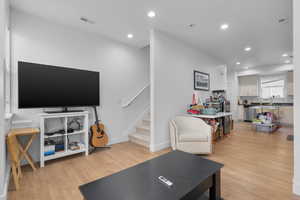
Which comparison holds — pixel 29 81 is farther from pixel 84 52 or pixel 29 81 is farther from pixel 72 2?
pixel 72 2

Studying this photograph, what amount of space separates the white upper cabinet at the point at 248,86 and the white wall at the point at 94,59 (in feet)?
18.7

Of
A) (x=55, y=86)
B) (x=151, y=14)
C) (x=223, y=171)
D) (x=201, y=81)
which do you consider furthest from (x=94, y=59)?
(x=223, y=171)

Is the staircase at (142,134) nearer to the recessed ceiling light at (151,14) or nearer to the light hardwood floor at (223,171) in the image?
the light hardwood floor at (223,171)

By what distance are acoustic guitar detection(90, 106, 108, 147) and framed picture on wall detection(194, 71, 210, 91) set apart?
113 inches

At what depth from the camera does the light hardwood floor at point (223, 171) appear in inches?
64.5

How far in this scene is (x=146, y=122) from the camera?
3873mm

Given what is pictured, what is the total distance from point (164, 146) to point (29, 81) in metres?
2.87

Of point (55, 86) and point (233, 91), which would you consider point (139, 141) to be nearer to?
point (55, 86)

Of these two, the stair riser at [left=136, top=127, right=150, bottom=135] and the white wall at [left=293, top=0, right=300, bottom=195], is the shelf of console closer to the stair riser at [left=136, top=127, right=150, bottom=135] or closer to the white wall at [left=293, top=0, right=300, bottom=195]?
the stair riser at [left=136, top=127, right=150, bottom=135]

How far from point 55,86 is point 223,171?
3200 mm

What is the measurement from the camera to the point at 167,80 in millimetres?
3279

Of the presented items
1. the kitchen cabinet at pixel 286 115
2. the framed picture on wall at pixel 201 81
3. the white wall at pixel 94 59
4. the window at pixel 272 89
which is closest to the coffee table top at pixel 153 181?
the white wall at pixel 94 59

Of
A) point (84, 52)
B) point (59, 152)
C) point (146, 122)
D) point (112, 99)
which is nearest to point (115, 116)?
point (112, 99)

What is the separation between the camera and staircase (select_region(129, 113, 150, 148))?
334 centimetres
